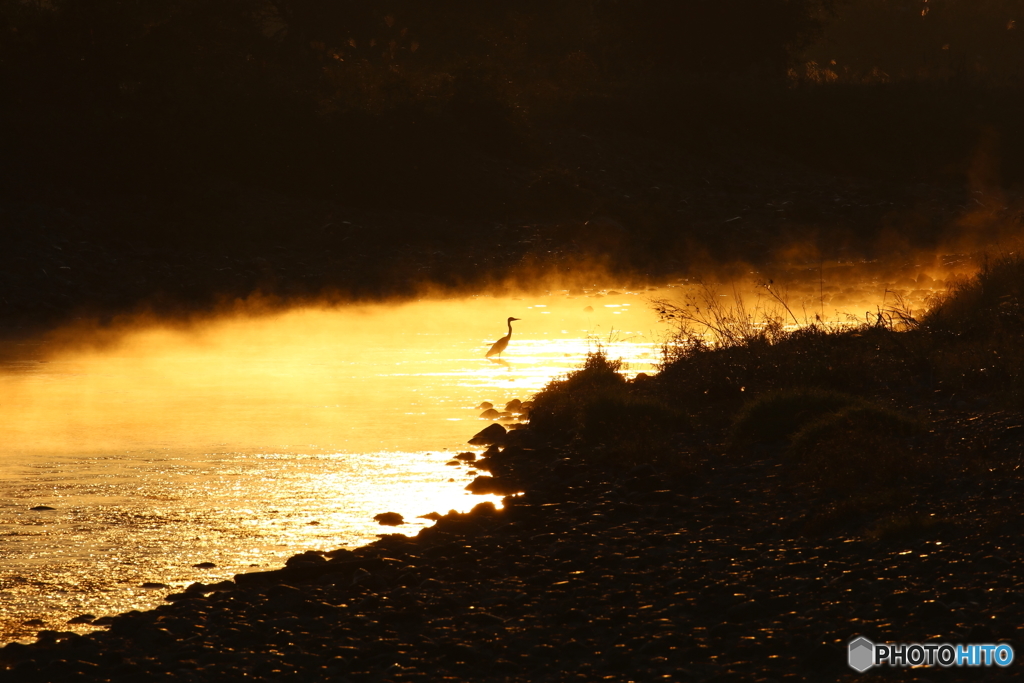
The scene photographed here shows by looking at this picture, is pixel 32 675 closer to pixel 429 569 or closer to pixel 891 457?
pixel 429 569

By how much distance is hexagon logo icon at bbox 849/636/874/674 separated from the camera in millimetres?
6039

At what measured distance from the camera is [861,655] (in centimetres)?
613

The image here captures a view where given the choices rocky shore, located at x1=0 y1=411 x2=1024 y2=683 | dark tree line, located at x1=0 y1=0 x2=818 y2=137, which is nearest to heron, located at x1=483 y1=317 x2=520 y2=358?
rocky shore, located at x1=0 y1=411 x2=1024 y2=683

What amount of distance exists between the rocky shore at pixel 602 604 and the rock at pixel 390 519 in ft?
1.90

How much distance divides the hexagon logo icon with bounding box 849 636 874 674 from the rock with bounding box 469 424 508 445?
6663mm

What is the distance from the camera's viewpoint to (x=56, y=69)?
31.0 metres

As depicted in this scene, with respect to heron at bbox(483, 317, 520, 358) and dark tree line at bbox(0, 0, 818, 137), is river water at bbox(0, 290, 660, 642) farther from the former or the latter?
dark tree line at bbox(0, 0, 818, 137)

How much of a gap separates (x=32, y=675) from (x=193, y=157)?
84.4ft

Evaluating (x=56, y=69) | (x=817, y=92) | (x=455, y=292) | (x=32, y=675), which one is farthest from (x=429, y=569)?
(x=817, y=92)

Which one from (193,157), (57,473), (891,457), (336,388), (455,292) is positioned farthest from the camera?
(193,157)

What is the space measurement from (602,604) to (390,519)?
2.71m

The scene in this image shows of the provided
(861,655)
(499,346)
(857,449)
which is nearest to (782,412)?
(857,449)

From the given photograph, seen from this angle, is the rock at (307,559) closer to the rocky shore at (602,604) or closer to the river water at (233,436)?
the rocky shore at (602,604)

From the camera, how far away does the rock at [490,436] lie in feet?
41.8
